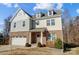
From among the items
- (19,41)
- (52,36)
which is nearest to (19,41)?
(19,41)

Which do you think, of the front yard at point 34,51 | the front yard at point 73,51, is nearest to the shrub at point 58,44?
the front yard at point 34,51

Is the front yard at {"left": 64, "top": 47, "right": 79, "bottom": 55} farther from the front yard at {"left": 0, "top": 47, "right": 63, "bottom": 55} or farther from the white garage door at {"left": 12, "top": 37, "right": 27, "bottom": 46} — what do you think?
the white garage door at {"left": 12, "top": 37, "right": 27, "bottom": 46}

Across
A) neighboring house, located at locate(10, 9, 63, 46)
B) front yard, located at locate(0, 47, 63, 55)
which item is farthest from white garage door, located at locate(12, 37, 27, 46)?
front yard, located at locate(0, 47, 63, 55)

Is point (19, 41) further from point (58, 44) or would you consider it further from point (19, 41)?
point (58, 44)

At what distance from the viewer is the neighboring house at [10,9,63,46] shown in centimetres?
527

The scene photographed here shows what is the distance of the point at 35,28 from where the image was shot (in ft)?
17.6

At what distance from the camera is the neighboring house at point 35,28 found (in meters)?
5.27

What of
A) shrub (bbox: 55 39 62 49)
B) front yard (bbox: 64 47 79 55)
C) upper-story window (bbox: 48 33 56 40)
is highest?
upper-story window (bbox: 48 33 56 40)

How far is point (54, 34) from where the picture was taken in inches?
207

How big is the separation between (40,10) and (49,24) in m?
0.39

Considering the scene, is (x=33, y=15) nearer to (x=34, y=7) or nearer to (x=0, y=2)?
(x=34, y=7)

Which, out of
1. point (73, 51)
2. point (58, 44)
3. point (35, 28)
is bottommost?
point (73, 51)
